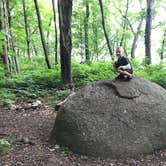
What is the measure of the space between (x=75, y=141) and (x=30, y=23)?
78.1 ft

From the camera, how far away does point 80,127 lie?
6.51 m

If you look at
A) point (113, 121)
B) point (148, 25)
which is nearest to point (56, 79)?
point (148, 25)

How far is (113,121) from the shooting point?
661 cm

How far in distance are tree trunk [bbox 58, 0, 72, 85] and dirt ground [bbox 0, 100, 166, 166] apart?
3.29m

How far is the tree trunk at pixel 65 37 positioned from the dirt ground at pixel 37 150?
10.8ft

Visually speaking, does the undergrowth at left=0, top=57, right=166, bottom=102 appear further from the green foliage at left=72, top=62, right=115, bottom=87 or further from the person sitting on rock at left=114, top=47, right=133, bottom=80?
the person sitting on rock at left=114, top=47, right=133, bottom=80

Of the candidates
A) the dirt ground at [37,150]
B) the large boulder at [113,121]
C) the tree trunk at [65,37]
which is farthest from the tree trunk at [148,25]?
the dirt ground at [37,150]

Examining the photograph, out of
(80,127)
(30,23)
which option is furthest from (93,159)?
(30,23)

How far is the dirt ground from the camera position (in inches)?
230

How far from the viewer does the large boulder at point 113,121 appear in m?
6.33

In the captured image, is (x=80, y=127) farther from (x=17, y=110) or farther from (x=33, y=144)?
(x=17, y=110)

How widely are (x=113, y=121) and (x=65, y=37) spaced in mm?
5738

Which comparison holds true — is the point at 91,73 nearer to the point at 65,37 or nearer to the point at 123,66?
the point at 65,37

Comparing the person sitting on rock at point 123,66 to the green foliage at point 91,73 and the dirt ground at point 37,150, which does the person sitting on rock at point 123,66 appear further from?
the green foliage at point 91,73
